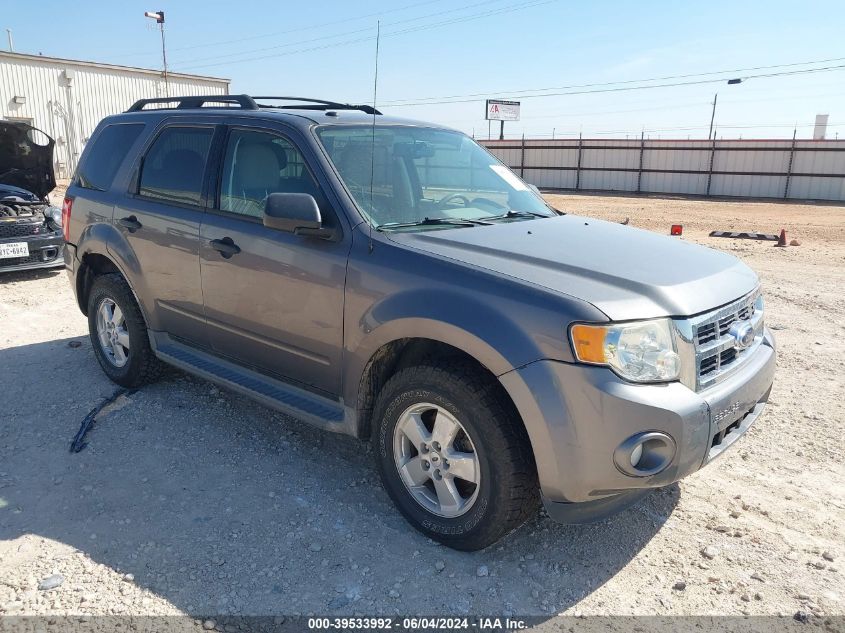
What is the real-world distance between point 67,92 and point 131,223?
28583 millimetres

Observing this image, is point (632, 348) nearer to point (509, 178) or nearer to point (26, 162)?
point (509, 178)

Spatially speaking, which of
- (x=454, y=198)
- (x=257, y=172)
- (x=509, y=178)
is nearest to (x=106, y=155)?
(x=257, y=172)

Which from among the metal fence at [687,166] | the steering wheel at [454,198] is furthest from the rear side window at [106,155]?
the metal fence at [687,166]

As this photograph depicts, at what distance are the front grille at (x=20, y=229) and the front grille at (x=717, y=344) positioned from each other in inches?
331

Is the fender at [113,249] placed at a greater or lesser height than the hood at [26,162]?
lesser

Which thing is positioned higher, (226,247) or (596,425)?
(226,247)

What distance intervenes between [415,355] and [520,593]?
1.16 meters

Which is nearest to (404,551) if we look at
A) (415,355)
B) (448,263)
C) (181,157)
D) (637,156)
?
(415,355)

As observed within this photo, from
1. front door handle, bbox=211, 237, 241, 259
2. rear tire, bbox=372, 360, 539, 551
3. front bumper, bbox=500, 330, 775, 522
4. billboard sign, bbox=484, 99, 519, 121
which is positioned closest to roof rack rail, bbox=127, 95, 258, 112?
front door handle, bbox=211, 237, 241, 259

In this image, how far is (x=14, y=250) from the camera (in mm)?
8148

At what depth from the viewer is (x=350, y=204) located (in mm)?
3322

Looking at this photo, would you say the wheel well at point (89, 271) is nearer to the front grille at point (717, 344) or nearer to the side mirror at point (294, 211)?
the side mirror at point (294, 211)

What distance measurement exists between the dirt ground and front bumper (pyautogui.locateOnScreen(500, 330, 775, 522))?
481 mm

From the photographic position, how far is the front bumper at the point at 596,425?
2.48 m
